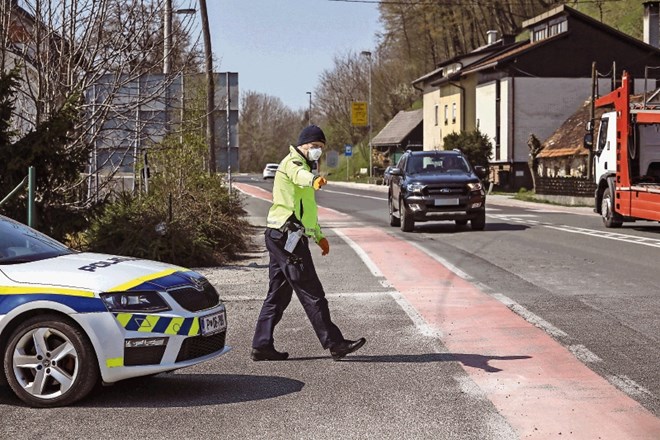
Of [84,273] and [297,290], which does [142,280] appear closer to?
[84,273]

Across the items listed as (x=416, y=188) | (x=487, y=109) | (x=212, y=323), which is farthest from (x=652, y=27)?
(x=212, y=323)

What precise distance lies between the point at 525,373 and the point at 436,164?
17933 millimetres

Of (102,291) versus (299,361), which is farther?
(299,361)

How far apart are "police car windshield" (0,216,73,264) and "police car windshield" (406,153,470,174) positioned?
1777 centimetres

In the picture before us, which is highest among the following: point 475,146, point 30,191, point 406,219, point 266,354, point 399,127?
point 399,127

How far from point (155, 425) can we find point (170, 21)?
1382 centimetres

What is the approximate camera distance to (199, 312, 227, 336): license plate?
6.96m

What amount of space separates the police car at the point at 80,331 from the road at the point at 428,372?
208mm

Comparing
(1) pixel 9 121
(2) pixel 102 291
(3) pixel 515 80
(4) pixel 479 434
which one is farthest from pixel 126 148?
(3) pixel 515 80

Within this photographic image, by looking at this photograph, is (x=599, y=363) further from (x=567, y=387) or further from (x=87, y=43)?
(x=87, y=43)

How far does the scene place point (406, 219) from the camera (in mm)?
24406

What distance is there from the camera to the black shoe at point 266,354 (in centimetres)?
817

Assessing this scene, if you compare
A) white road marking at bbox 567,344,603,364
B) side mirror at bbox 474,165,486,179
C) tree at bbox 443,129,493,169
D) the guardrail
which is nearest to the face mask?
white road marking at bbox 567,344,603,364

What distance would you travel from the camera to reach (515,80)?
5916 centimetres
